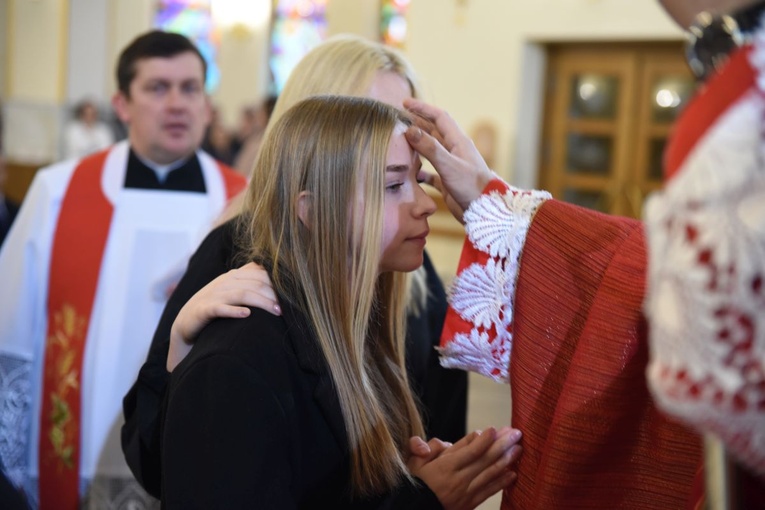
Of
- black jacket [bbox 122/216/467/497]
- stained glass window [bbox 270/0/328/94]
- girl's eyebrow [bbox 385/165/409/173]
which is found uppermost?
stained glass window [bbox 270/0/328/94]

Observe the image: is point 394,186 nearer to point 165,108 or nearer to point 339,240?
point 339,240

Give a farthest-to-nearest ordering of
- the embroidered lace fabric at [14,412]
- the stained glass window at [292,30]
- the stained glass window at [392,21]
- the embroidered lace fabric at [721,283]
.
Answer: the stained glass window at [292,30] < the stained glass window at [392,21] < the embroidered lace fabric at [14,412] < the embroidered lace fabric at [721,283]

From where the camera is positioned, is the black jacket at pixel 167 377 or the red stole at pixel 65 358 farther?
the red stole at pixel 65 358

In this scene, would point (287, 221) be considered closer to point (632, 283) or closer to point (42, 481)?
point (632, 283)

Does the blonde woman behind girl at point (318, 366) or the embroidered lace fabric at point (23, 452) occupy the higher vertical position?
the blonde woman behind girl at point (318, 366)

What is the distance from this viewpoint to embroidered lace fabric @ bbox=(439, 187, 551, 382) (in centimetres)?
164

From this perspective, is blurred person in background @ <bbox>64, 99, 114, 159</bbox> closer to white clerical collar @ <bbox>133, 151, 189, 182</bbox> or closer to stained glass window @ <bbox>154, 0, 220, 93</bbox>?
stained glass window @ <bbox>154, 0, 220, 93</bbox>

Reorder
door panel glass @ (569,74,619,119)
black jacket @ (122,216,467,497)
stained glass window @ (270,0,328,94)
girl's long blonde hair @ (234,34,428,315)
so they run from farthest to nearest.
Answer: stained glass window @ (270,0,328,94), door panel glass @ (569,74,619,119), girl's long blonde hair @ (234,34,428,315), black jacket @ (122,216,467,497)

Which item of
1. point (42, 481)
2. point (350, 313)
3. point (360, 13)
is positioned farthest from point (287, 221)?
point (360, 13)

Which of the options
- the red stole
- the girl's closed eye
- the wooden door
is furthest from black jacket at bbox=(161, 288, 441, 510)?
the wooden door

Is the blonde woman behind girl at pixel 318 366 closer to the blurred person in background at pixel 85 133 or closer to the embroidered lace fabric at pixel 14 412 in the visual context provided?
the embroidered lace fabric at pixel 14 412

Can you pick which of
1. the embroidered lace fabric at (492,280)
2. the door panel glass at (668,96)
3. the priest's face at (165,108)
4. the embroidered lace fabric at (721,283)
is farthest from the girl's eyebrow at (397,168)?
the door panel glass at (668,96)

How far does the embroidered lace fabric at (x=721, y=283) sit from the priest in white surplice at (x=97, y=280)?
229 cm

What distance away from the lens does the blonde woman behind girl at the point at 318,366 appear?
1.43m
